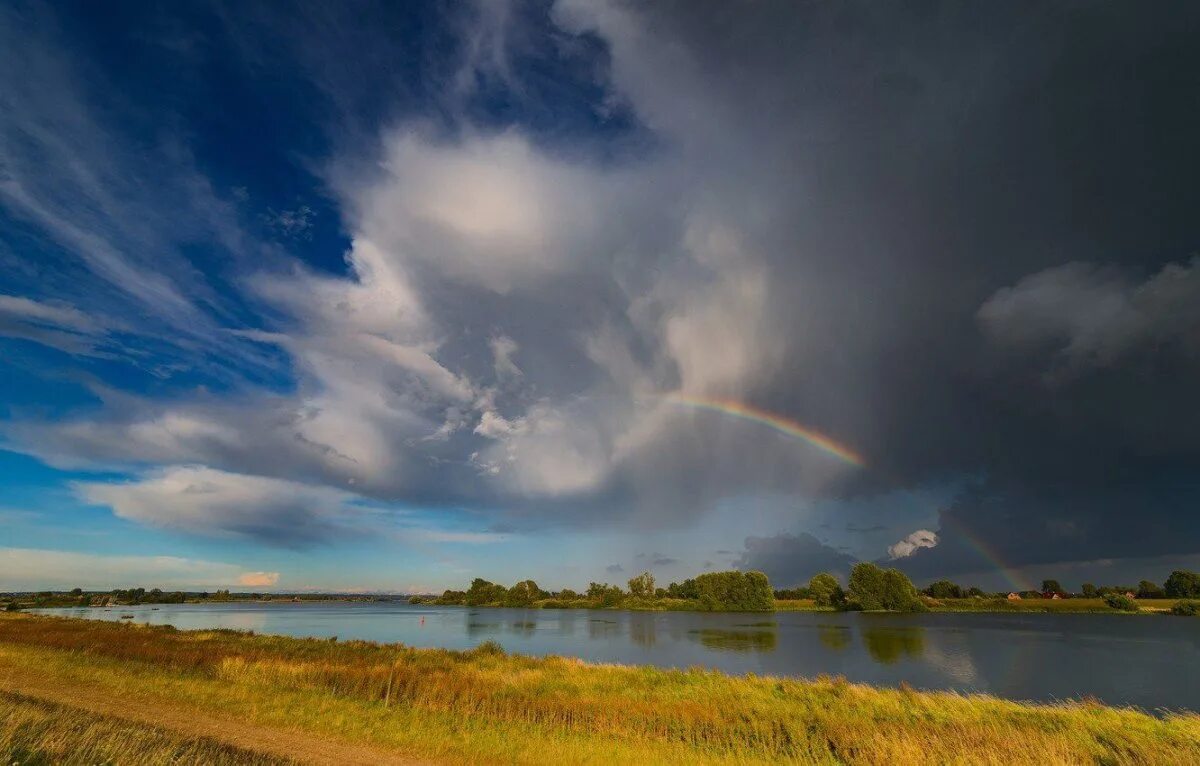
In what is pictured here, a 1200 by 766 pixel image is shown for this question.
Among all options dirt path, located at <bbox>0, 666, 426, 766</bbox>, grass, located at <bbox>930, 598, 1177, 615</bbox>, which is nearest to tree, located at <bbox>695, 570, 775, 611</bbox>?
grass, located at <bbox>930, 598, 1177, 615</bbox>

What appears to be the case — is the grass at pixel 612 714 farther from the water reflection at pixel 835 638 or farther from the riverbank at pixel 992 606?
the riverbank at pixel 992 606

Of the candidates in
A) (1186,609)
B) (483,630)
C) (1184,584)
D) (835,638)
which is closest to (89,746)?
(835,638)

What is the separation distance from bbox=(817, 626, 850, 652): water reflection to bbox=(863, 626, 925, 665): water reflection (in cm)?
245

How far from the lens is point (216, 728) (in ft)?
53.7

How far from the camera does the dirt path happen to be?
1431 cm

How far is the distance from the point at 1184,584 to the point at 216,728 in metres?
261

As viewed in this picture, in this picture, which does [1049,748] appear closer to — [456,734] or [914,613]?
[456,734]

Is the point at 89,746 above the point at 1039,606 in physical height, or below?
below

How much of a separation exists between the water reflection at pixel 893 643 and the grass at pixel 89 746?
52532mm

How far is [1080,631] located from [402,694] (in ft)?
364

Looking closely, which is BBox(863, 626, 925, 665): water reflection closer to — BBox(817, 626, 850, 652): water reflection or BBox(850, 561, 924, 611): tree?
BBox(817, 626, 850, 652): water reflection

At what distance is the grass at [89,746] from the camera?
9.54m

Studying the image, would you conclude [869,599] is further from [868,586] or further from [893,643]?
[893,643]

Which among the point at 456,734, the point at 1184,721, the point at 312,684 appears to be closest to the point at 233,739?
the point at 456,734
